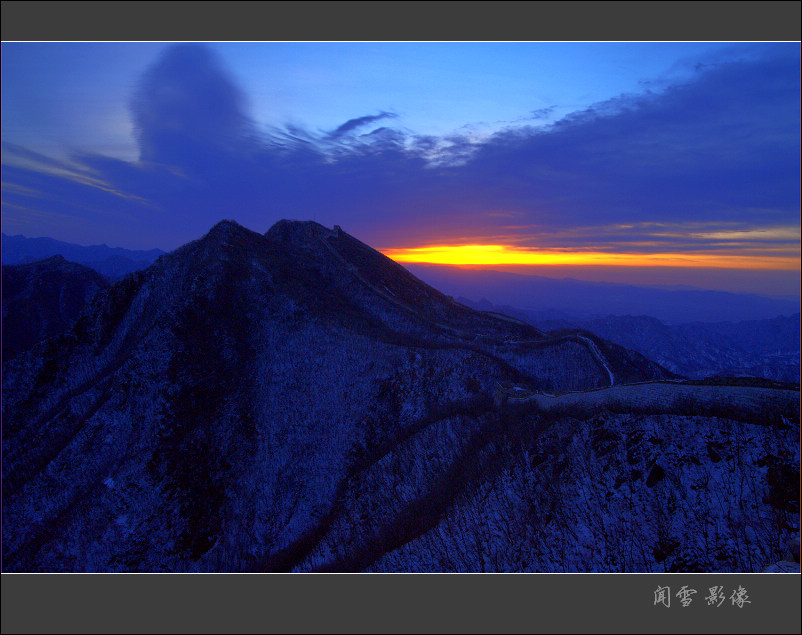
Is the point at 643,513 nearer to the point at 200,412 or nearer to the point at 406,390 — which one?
the point at 406,390

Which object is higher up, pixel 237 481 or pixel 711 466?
pixel 711 466

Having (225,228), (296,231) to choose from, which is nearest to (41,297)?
(225,228)

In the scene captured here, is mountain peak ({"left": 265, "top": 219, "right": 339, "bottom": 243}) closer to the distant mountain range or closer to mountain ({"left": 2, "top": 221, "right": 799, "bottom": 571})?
mountain ({"left": 2, "top": 221, "right": 799, "bottom": 571})

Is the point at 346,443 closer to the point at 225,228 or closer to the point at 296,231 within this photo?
the point at 225,228

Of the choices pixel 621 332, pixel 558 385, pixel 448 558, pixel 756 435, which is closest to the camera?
pixel 756 435

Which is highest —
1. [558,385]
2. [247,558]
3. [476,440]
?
[558,385]

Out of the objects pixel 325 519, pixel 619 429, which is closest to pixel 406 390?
pixel 325 519

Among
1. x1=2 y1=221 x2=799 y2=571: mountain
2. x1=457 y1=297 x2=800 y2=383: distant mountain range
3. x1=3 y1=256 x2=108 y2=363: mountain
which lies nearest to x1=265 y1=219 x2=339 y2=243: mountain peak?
x1=2 y1=221 x2=799 y2=571: mountain
